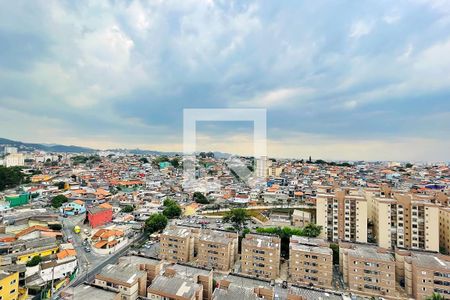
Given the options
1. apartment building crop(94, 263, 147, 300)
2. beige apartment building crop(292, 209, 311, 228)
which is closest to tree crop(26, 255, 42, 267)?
apartment building crop(94, 263, 147, 300)

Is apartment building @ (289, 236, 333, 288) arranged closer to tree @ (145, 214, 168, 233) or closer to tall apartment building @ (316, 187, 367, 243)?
tall apartment building @ (316, 187, 367, 243)

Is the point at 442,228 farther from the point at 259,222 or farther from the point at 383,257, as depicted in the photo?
the point at 259,222

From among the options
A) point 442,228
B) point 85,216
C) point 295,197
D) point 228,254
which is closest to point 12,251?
point 85,216

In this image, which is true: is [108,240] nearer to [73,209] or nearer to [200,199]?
[73,209]

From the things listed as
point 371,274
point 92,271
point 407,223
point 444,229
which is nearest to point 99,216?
point 92,271

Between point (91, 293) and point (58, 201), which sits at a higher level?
point (58, 201)

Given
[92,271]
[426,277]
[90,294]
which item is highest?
[90,294]
